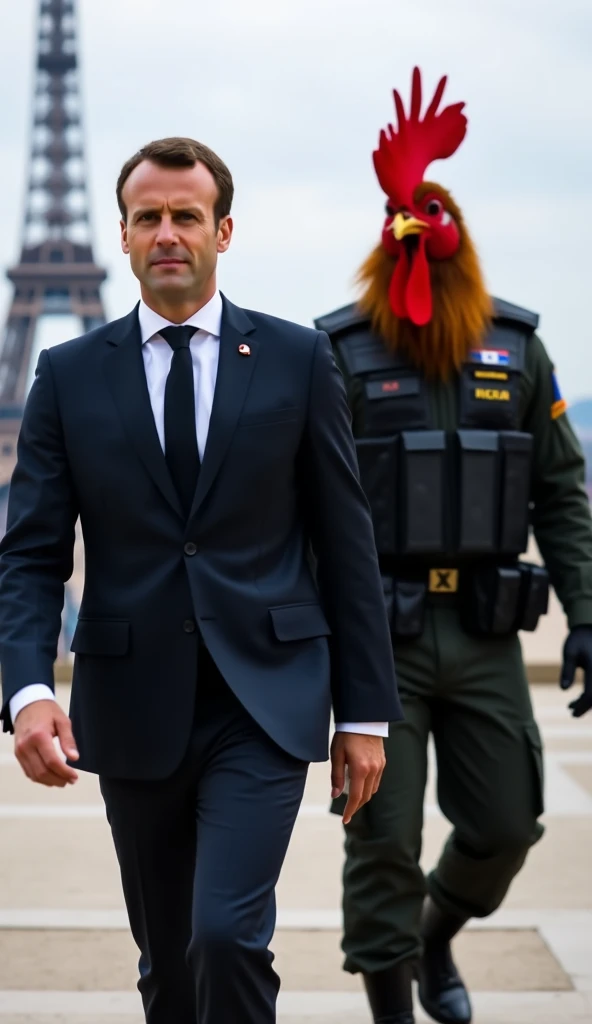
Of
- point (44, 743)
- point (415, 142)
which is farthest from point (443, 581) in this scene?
point (44, 743)

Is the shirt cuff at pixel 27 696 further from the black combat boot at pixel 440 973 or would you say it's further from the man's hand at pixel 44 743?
the black combat boot at pixel 440 973

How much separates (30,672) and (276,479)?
1.79 feet

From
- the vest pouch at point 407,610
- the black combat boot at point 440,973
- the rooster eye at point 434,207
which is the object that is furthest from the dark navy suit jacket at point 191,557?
the black combat boot at point 440,973

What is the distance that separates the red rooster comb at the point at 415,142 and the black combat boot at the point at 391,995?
1934 millimetres

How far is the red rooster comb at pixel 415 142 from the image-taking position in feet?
14.5

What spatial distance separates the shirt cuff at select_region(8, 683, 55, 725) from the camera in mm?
2789

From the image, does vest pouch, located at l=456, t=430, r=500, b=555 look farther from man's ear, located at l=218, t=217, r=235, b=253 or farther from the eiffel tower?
the eiffel tower

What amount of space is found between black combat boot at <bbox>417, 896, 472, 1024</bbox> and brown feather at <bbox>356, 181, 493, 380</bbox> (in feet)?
4.78

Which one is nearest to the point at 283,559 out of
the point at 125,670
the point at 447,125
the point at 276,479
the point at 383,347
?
the point at 276,479

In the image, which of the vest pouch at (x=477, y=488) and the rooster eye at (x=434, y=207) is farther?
the rooster eye at (x=434, y=207)

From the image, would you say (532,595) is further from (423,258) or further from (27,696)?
(27,696)

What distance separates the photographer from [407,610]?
4.12 m

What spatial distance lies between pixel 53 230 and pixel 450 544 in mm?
46017

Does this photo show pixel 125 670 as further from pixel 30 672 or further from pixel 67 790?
pixel 67 790
